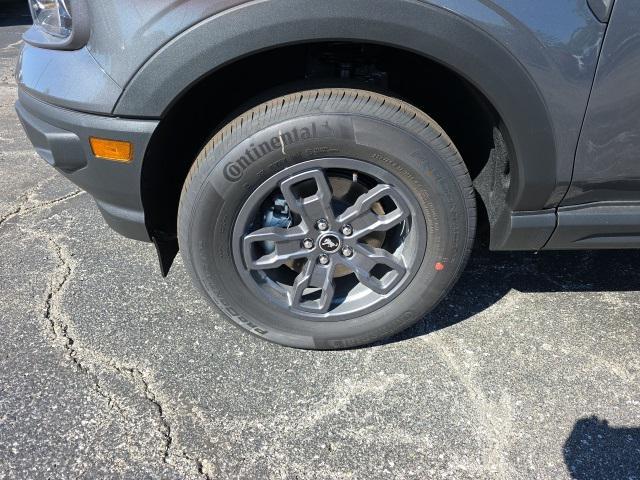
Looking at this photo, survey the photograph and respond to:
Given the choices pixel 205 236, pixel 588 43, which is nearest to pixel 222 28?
pixel 205 236

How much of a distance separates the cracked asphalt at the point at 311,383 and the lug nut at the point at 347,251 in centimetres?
44

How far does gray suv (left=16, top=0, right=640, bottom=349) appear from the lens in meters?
1.62

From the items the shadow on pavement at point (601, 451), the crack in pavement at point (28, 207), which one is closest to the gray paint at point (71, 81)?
the crack in pavement at point (28, 207)

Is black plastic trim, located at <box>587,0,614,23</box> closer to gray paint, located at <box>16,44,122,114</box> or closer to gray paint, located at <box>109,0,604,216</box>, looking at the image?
gray paint, located at <box>109,0,604,216</box>

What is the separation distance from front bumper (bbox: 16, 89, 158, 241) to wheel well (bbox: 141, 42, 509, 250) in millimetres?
41

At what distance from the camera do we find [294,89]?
186 centimetres

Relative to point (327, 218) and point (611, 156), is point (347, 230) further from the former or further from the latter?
point (611, 156)

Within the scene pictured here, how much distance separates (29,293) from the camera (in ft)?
8.05

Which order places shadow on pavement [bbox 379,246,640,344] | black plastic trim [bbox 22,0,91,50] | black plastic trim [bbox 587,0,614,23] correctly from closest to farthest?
black plastic trim [bbox 587,0,614,23] < black plastic trim [bbox 22,0,91,50] < shadow on pavement [bbox 379,246,640,344]

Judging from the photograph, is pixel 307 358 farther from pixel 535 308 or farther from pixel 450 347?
pixel 535 308

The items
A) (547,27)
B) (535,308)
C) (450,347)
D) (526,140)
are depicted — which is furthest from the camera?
(535,308)

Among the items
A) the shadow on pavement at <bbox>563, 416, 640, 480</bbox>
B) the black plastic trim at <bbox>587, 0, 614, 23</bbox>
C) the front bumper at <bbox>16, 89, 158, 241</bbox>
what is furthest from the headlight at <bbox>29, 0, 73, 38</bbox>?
the shadow on pavement at <bbox>563, 416, 640, 480</bbox>

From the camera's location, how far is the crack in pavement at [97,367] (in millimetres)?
1790

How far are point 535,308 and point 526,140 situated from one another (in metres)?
0.99
